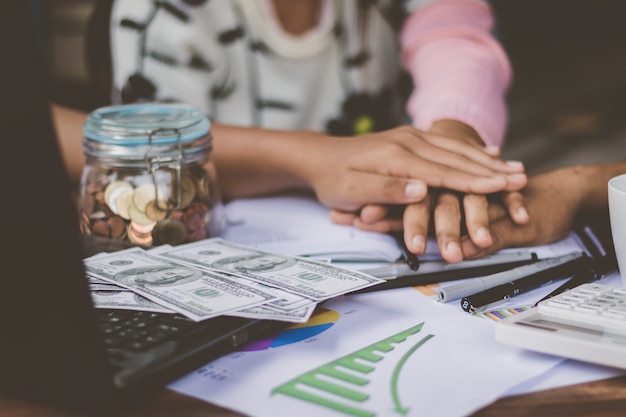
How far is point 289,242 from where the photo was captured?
0.75 meters

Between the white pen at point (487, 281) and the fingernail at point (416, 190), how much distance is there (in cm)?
15

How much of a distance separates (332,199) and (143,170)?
24cm

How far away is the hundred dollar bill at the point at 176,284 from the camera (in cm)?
50

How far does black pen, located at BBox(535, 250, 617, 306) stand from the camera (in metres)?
0.61

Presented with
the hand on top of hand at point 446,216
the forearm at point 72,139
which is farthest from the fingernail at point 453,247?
the forearm at point 72,139

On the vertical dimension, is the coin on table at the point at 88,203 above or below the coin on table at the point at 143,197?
below

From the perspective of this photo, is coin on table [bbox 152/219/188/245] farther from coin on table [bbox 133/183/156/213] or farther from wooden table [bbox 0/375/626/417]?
wooden table [bbox 0/375/626/417]

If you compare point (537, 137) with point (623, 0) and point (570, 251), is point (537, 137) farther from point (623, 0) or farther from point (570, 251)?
point (570, 251)

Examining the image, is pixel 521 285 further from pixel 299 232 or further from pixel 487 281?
pixel 299 232

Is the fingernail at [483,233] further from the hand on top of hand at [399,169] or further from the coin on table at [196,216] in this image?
the coin on table at [196,216]

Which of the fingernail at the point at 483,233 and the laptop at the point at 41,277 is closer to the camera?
the laptop at the point at 41,277

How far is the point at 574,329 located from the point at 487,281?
0.13 m

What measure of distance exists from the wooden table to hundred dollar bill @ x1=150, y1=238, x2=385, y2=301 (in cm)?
14

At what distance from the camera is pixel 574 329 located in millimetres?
486
